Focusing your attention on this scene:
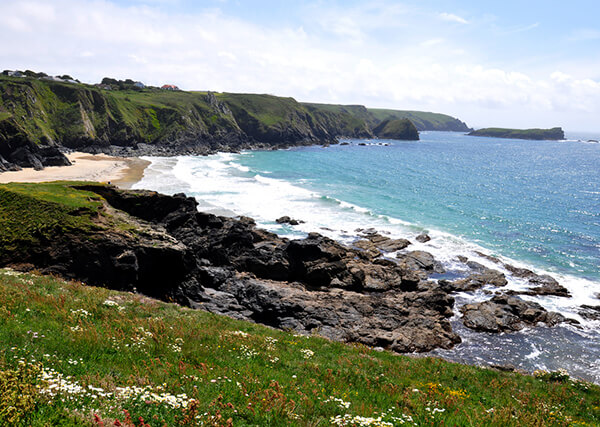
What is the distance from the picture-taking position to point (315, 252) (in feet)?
124

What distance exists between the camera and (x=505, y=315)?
3125 centimetres

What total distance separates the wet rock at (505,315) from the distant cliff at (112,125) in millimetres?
93880

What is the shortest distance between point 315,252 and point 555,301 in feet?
80.2

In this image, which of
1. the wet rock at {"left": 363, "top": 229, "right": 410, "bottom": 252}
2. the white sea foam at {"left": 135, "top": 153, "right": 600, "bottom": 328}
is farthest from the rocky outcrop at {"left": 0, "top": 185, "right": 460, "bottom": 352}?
the white sea foam at {"left": 135, "top": 153, "right": 600, "bottom": 328}

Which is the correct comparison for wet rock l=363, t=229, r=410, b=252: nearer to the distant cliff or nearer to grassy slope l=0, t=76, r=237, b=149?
the distant cliff

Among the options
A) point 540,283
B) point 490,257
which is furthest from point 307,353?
point 490,257

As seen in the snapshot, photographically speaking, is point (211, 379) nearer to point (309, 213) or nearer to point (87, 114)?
point (309, 213)

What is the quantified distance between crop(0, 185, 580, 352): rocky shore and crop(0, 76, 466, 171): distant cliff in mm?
68339

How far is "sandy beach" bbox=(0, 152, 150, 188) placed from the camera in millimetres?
69988

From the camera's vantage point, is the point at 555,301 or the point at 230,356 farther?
the point at 555,301

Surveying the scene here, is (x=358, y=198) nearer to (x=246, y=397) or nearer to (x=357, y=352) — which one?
(x=357, y=352)

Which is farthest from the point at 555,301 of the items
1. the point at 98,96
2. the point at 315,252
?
the point at 98,96

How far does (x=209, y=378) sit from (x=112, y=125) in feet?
466

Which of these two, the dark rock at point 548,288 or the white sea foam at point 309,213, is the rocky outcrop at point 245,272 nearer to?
the white sea foam at point 309,213
